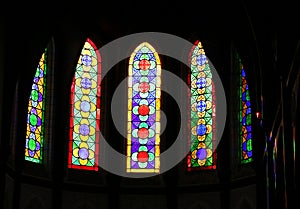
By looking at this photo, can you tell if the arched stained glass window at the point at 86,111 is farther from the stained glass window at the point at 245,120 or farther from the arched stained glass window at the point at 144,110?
the stained glass window at the point at 245,120

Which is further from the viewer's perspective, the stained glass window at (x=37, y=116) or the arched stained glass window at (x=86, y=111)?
the arched stained glass window at (x=86, y=111)

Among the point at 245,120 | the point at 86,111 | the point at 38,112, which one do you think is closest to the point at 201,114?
the point at 245,120

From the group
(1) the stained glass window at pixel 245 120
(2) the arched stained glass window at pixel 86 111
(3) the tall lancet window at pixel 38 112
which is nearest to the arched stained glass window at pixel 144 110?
(2) the arched stained glass window at pixel 86 111

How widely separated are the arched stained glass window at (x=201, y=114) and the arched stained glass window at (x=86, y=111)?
9.48ft

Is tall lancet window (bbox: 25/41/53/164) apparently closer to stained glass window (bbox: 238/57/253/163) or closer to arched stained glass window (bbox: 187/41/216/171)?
arched stained glass window (bbox: 187/41/216/171)

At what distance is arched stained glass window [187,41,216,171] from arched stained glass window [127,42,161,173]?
1091 mm

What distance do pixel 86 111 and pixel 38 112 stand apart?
1.71 meters

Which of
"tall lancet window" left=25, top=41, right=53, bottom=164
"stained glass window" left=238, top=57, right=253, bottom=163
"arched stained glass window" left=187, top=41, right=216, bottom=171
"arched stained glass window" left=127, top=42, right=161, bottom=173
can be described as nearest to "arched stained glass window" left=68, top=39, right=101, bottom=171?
"tall lancet window" left=25, top=41, right=53, bottom=164

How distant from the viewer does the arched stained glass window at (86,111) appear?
107 ft

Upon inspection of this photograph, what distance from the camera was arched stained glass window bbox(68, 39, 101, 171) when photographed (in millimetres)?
32531

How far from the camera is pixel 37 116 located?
31938 mm
